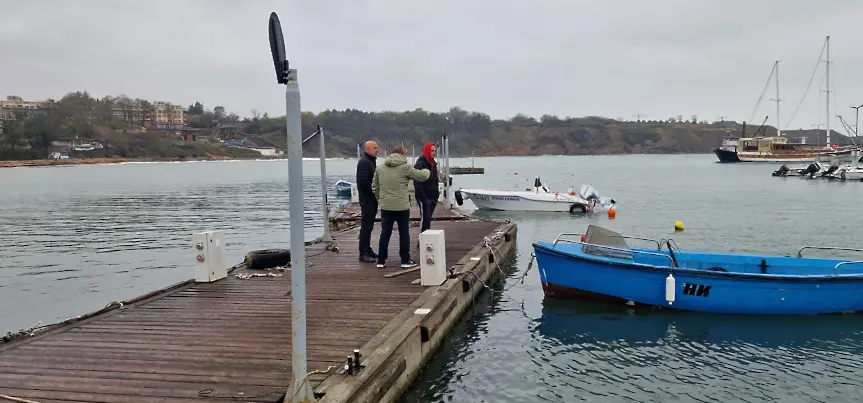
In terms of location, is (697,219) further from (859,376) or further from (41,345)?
(41,345)

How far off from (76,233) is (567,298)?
2077cm

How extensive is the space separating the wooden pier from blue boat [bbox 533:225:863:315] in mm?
1791

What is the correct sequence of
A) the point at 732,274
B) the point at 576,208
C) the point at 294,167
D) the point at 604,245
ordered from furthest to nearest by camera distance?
1. the point at 576,208
2. the point at 604,245
3. the point at 732,274
4. the point at 294,167

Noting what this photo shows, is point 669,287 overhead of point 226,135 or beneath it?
beneath

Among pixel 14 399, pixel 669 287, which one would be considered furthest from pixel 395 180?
pixel 14 399

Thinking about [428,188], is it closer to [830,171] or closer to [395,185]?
[395,185]

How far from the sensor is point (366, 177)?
9.65 m

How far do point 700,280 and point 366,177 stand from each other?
5.47 meters

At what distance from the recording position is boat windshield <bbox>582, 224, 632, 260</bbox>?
410 inches

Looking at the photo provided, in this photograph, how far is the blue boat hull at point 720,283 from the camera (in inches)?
370

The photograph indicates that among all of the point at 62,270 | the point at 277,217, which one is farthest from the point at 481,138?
the point at 62,270

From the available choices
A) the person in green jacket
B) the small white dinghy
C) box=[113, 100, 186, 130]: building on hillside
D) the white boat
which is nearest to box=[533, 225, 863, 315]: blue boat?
the person in green jacket

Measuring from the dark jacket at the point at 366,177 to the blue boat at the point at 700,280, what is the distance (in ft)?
9.99

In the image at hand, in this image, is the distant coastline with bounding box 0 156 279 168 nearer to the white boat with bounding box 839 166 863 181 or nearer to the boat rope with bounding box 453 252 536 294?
the white boat with bounding box 839 166 863 181
